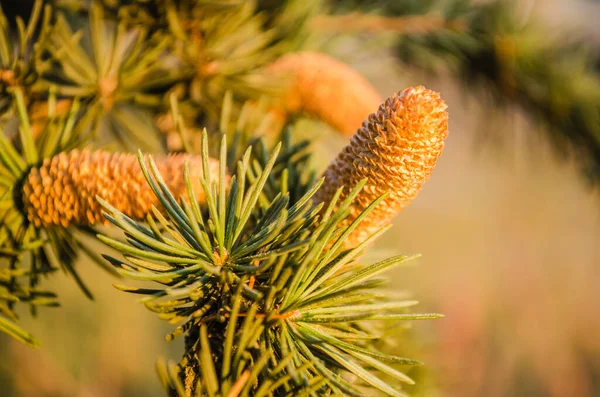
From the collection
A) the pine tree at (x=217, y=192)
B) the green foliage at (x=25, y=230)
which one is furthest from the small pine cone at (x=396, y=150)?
the green foliage at (x=25, y=230)

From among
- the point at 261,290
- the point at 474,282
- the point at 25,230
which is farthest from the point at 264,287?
the point at 474,282

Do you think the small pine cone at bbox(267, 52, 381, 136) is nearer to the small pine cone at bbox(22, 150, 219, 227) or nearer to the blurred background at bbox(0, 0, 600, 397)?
the blurred background at bbox(0, 0, 600, 397)

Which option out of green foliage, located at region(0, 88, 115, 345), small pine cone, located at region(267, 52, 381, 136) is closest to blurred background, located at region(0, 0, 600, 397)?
small pine cone, located at region(267, 52, 381, 136)

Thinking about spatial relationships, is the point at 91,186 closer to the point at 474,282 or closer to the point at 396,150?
the point at 396,150

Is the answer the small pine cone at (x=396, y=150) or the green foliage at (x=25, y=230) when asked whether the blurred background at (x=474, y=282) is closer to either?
the small pine cone at (x=396, y=150)

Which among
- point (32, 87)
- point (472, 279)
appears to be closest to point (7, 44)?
point (32, 87)
